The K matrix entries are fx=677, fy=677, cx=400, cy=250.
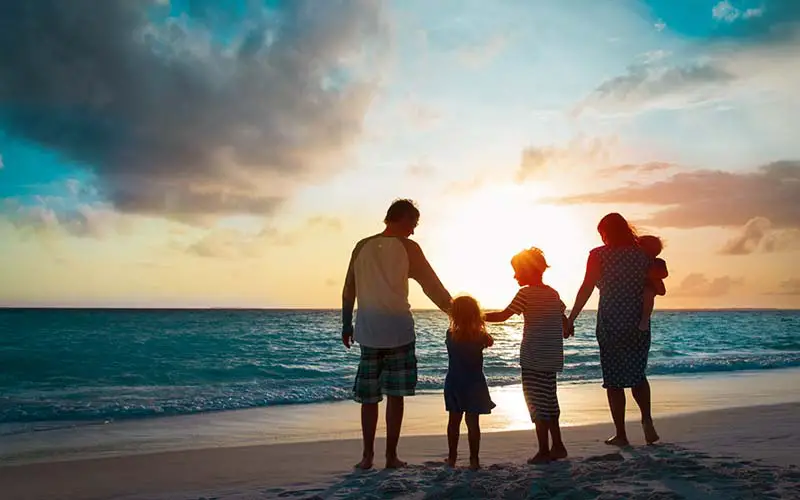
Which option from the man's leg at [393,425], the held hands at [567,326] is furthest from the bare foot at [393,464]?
the held hands at [567,326]

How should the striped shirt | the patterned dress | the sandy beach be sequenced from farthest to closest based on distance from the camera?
the patterned dress, the striped shirt, the sandy beach

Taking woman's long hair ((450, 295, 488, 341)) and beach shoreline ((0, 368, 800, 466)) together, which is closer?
woman's long hair ((450, 295, 488, 341))

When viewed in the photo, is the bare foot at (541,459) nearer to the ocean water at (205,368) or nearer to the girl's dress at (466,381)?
the girl's dress at (466,381)

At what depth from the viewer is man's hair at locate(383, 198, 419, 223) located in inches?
207

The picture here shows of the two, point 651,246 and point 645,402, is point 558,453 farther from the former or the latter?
point 651,246

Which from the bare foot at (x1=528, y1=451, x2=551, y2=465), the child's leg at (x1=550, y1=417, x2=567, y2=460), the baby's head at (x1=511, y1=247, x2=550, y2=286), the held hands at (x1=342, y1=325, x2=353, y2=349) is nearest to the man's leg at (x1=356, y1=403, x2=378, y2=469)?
the held hands at (x1=342, y1=325, x2=353, y2=349)

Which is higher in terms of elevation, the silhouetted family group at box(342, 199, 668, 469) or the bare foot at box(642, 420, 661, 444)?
the silhouetted family group at box(342, 199, 668, 469)

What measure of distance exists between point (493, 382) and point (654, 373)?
5005mm

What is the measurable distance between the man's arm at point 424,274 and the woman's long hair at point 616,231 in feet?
5.03

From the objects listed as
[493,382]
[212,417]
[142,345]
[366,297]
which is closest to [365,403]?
[366,297]

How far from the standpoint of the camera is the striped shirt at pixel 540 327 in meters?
5.35

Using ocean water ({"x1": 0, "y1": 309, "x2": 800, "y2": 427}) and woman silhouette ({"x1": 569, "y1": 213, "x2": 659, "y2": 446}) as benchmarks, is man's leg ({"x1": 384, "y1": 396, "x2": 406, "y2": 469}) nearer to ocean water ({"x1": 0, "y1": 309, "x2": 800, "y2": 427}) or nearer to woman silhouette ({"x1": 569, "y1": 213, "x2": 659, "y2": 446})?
woman silhouette ({"x1": 569, "y1": 213, "x2": 659, "y2": 446})

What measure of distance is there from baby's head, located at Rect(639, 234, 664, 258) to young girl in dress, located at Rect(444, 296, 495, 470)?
166 cm

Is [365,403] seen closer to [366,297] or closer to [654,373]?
[366,297]
